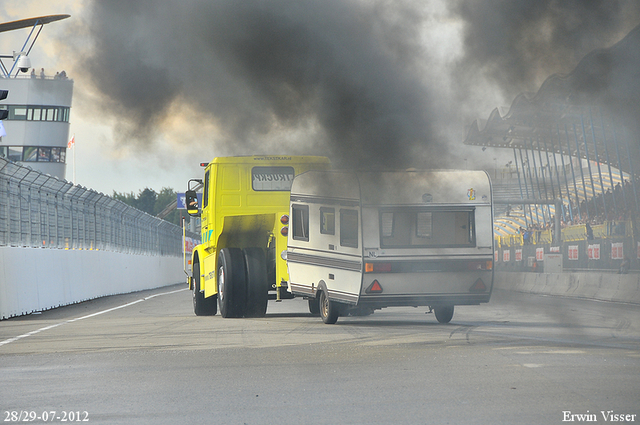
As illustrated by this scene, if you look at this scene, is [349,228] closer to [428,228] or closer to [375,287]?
[375,287]

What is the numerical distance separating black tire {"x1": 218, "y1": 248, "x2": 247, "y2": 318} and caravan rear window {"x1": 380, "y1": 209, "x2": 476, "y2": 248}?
3.77 meters

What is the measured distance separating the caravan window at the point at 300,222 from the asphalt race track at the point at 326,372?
155 cm

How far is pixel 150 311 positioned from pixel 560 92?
559 inches

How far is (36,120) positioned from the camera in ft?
257

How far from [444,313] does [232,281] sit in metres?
3.99

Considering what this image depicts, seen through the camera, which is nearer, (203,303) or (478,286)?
(478,286)

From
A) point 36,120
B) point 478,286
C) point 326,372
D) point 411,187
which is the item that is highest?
point 36,120

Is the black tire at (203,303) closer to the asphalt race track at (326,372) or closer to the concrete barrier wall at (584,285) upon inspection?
the asphalt race track at (326,372)

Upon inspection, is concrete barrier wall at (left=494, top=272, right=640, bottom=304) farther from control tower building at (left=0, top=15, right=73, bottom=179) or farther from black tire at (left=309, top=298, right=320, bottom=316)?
control tower building at (left=0, top=15, right=73, bottom=179)

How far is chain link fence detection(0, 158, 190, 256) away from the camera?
2028cm

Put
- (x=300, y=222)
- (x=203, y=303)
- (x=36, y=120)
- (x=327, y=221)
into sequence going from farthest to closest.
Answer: (x=36, y=120) → (x=203, y=303) → (x=300, y=222) → (x=327, y=221)

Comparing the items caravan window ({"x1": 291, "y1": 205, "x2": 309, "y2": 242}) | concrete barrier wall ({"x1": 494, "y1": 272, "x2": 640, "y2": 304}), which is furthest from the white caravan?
concrete barrier wall ({"x1": 494, "y1": 272, "x2": 640, "y2": 304})

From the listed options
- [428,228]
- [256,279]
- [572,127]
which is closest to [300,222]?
[256,279]

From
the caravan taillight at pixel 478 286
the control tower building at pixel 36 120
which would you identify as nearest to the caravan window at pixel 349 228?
the caravan taillight at pixel 478 286
